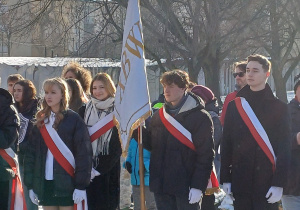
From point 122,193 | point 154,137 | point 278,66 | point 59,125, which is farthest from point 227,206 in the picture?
point 278,66

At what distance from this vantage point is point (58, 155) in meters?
5.07

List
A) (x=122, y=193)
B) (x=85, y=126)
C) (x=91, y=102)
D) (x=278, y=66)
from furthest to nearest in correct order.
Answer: (x=278, y=66) → (x=122, y=193) → (x=91, y=102) → (x=85, y=126)

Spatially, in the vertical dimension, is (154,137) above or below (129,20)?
below

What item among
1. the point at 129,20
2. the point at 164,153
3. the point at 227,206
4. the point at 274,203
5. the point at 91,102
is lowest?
the point at 227,206

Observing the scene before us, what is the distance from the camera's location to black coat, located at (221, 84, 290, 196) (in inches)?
189

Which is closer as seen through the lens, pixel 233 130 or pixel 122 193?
pixel 233 130

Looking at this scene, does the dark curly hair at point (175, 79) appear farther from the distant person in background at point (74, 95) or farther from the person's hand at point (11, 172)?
the person's hand at point (11, 172)

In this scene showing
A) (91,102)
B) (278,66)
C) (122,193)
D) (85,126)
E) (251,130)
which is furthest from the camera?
(278,66)

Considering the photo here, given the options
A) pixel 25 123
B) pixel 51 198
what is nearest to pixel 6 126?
pixel 51 198

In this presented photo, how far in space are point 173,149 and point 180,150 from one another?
6cm

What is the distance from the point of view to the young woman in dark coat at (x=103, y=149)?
551cm

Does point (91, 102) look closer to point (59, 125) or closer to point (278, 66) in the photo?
point (59, 125)

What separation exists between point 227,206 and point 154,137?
332 centimetres

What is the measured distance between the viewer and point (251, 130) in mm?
4840
